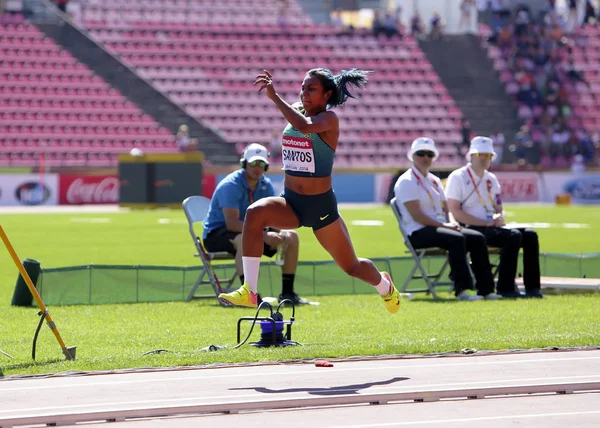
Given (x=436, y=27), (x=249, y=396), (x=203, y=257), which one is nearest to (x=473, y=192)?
(x=203, y=257)

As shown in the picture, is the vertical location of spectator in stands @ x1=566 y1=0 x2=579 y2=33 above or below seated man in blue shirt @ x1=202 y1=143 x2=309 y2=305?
above

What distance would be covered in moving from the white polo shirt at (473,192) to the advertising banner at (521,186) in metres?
25.5

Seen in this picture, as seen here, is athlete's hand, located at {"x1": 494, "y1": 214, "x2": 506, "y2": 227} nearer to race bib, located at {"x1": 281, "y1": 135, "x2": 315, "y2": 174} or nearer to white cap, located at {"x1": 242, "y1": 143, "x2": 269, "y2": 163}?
white cap, located at {"x1": 242, "y1": 143, "x2": 269, "y2": 163}

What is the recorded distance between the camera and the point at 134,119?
38.0 m

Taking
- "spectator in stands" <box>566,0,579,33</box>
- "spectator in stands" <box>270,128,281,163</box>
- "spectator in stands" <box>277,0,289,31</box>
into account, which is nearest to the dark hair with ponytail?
"spectator in stands" <box>270,128,281,163</box>

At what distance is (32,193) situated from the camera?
3378 cm

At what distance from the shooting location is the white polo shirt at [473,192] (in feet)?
41.0

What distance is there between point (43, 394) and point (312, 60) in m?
37.6

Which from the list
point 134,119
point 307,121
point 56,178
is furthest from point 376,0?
point 307,121

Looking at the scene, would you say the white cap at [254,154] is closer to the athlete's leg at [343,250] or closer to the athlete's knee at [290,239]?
the athlete's knee at [290,239]

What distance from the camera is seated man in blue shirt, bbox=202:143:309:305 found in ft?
37.8

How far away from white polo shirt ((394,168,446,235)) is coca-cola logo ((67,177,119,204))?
23223mm

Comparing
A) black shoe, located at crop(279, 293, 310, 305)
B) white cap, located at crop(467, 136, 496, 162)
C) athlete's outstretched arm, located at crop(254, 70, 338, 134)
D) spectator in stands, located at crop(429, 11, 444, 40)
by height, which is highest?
spectator in stands, located at crop(429, 11, 444, 40)

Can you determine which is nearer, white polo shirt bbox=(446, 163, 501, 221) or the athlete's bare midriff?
the athlete's bare midriff
